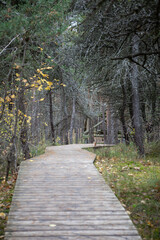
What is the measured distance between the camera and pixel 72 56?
8.31m

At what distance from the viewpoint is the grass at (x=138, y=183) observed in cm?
388

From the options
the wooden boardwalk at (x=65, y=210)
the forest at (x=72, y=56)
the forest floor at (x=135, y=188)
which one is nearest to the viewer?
the wooden boardwalk at (x=65, y=210)

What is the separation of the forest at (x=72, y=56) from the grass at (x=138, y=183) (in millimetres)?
103

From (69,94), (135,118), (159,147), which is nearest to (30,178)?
(135,118)

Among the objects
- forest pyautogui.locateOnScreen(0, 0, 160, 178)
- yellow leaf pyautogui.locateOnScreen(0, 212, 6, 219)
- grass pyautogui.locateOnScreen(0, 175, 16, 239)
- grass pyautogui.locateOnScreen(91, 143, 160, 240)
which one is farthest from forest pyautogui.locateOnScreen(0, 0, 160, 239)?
yellow leaf pyautogui.locateOnScreen(0, 212, 6, 219)

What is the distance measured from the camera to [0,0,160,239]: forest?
5.03 m

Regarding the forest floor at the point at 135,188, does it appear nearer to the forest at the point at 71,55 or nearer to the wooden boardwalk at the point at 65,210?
the wooden boardwalk at the point at 65,210

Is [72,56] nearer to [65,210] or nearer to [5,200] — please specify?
[5,200]

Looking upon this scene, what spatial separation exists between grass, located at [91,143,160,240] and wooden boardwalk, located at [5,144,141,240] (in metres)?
0.47

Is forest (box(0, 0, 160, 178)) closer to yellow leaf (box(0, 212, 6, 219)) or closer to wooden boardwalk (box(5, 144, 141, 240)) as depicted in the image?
wooden boardwalk (box(5, 144, 141, 240))

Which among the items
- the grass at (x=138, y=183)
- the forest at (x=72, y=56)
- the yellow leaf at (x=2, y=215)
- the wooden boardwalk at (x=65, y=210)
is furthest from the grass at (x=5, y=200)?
the grass at (x=138, y=183)

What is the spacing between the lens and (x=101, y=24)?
5871mm

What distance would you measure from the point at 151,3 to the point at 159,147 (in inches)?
287

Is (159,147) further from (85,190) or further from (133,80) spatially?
(85,190)
